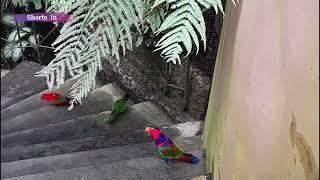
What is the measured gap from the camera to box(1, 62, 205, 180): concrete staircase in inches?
70.1

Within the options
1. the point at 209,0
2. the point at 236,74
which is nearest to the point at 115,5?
the point at 209,0

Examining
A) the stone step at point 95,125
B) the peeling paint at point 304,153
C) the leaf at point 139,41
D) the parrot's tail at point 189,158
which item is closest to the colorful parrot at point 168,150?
the parrot's tail at point 189,158

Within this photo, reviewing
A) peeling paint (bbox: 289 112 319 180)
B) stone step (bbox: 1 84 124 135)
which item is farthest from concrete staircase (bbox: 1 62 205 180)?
peeling paint (bbox: 289 112 319 180)

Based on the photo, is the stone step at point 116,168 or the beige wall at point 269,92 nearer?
the beige wall at point 269,92

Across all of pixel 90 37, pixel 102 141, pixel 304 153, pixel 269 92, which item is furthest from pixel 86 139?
pixel 304 153

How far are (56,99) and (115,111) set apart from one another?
27 centimetres

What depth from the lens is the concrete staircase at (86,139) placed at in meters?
1.78

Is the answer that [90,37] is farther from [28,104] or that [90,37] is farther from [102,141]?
[102,141]

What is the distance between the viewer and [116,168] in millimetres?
1811

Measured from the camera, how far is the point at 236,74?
1.42 meters

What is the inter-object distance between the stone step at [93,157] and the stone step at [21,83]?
0.81 feet

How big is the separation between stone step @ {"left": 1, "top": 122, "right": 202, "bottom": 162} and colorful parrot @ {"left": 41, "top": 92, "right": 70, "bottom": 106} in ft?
0.72

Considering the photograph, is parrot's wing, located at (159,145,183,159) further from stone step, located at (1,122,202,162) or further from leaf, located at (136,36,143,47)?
leaf, located at (136,36,143,47)

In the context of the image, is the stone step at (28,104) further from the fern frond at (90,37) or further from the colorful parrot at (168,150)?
the colorful parrot at (168,150)
